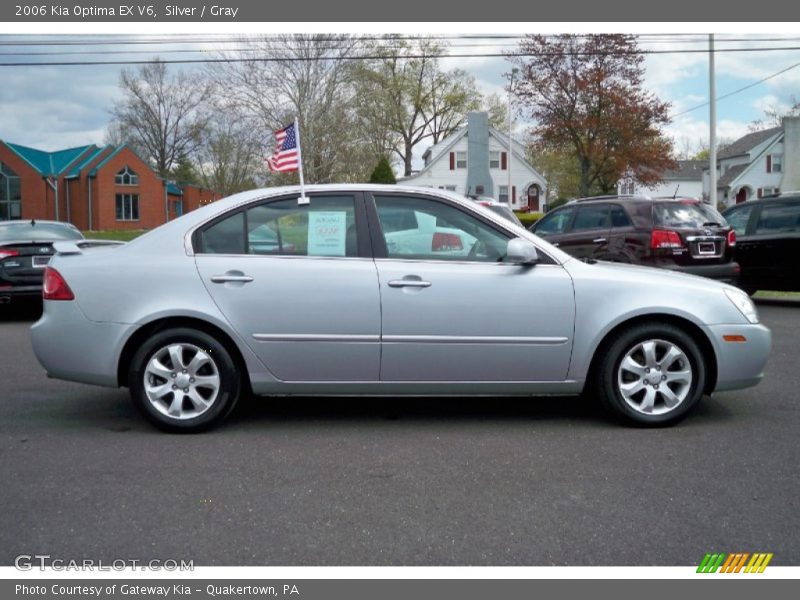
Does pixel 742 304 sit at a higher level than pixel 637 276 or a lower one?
lower

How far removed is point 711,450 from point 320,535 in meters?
2.60

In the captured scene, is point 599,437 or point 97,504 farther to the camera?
point 599,437

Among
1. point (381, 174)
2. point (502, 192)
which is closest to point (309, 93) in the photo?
point (381, 174)

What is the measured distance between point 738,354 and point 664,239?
6.00 meters

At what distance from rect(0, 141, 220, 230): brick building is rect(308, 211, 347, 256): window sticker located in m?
56.8

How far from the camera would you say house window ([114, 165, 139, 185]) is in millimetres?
59562

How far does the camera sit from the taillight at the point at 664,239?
11.1 meters

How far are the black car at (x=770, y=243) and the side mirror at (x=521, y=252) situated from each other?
8.61m

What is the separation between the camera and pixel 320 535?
12.1 feet

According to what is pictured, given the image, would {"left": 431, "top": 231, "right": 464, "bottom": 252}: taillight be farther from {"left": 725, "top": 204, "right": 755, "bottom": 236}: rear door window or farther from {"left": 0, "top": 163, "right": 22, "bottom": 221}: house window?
{"left": 0, "top": 163, "right": 22, "bottom": 221}: house window

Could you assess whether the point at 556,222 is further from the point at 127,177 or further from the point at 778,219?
the point at 127,177

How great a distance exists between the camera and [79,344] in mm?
5328

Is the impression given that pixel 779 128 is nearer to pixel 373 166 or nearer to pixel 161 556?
pixel 373 166

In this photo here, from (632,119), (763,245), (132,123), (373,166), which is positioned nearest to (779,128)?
(632,119)
